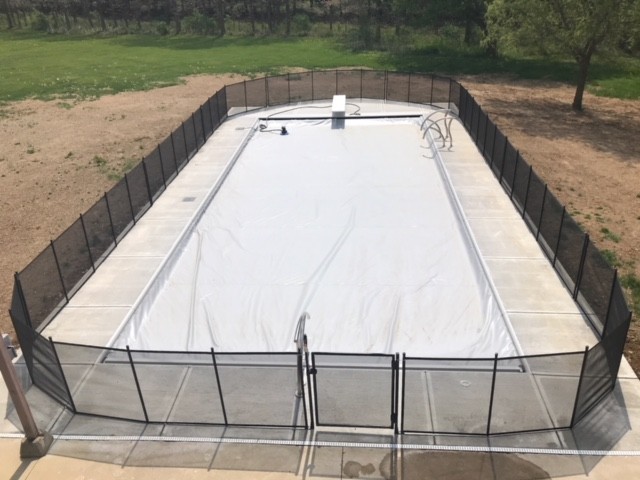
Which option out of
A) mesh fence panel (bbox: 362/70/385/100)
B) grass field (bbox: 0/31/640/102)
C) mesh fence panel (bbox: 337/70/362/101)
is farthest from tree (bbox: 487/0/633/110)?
mesh fence panel (bbox: 337/70/362/101)

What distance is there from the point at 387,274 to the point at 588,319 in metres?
5.27

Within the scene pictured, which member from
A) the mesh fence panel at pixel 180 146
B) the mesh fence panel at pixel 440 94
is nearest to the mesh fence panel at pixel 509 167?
the mesh fence panel at pixel 440 94

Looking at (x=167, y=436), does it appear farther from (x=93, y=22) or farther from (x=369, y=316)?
(x=93, y=22)

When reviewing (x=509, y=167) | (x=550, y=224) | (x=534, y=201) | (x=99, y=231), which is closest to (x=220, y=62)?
(x=509, y=167)

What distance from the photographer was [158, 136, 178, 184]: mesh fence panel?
23.0 m

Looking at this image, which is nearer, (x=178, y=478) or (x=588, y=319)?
(x=178, y=478)

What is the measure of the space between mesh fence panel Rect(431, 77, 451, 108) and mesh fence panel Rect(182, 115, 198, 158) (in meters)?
15.5

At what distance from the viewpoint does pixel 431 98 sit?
34031 millimetres

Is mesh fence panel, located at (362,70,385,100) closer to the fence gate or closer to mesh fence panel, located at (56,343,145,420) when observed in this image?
the fence gate

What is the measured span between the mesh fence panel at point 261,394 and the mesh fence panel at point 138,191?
1050 cm

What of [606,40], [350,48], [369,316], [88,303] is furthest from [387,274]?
[350,48]

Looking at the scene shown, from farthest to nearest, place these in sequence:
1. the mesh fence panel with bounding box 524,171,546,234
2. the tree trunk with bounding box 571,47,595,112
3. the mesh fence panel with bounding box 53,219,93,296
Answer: the tree trunk with bounding box 571,47,595,112 < the mesh fence panel with bounding box 524,171,546,234 < the mesh fence panel with bounding box 53,219,93,296

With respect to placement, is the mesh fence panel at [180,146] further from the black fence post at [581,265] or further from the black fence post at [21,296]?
the black fence post at [581,265]

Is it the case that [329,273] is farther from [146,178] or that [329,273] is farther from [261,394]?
[146,178]
